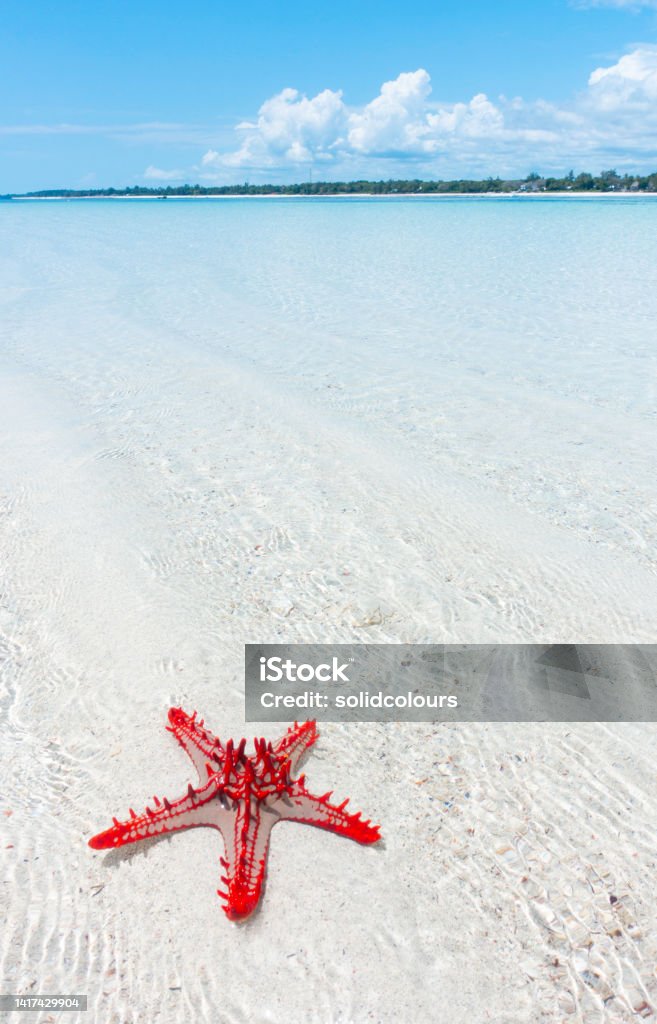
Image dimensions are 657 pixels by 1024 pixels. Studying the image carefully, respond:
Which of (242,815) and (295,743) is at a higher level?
(242,815)

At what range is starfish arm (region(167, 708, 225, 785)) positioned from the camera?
335cm

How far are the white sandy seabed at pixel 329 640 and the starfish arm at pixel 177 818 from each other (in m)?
0.18

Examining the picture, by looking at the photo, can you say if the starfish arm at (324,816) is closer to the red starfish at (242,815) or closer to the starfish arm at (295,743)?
the red starfish at (242,815)

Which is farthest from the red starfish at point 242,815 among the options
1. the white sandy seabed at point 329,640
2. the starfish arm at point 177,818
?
the white sandy seabed at point 329,640

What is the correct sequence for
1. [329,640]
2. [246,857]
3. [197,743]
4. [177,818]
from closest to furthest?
[246,857], [177,818], [197,743], [329,640]

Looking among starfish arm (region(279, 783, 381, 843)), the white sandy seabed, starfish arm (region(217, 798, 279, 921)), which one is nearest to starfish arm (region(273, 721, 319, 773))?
the white sandy seabed

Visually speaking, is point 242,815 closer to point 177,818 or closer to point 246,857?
point 246,857

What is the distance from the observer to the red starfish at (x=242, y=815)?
294 cm

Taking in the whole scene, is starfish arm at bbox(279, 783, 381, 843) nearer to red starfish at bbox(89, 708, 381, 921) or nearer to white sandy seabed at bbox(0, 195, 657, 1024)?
red starfish at bbox(89, 708, 381, 921)

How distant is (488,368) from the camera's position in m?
11.2

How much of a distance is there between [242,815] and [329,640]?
6.33ft

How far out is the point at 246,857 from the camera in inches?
115

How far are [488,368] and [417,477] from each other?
4815mm

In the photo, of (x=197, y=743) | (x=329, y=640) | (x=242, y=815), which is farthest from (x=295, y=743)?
(x=329, y=640)
